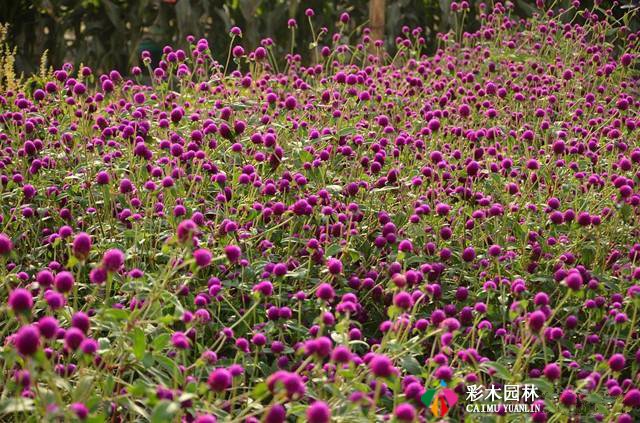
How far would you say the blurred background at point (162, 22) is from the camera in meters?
8.21

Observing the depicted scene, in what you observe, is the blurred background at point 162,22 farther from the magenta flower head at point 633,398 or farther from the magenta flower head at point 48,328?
the magenta flower head at point 48,328

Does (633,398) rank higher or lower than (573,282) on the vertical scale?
lower

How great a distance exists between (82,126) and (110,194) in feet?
2.17

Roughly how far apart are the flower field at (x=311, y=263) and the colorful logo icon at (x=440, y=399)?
16 millimetres

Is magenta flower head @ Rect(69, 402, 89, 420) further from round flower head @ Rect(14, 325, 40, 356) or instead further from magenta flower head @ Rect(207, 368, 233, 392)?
magenta flower head @ Rect(207, 368, 233, 392)

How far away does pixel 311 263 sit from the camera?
2.89 m

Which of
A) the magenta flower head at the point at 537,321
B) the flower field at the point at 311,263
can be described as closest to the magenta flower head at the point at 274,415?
the flower field at the point at 311,263

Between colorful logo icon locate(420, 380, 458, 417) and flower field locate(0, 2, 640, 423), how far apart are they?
0.02 m

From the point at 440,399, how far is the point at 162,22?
6.89 meters

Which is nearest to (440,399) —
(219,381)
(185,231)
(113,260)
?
(219,381)

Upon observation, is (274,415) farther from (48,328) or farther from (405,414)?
(48,328)

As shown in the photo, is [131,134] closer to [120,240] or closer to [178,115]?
[178,115]

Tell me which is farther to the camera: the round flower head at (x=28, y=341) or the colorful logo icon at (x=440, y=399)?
the colorful logo icon at (x=440, y=399)

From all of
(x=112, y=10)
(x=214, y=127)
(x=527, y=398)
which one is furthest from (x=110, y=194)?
(x=112, y=10)
